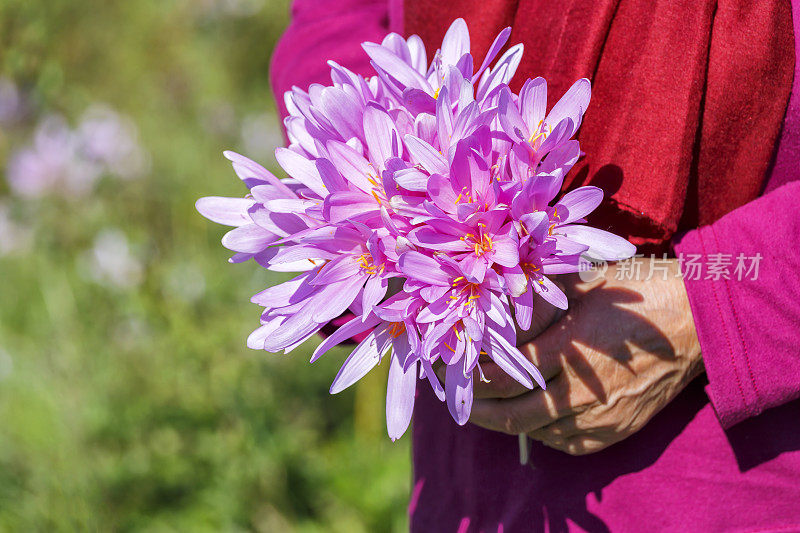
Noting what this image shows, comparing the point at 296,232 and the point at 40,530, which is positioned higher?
the point at 296,232

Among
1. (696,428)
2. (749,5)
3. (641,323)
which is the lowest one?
(696,428)

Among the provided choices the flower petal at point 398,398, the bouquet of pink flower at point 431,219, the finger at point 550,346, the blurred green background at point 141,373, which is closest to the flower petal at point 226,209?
the bouquet of pink flower at point 431,219

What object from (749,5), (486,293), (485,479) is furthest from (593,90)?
(485,479)

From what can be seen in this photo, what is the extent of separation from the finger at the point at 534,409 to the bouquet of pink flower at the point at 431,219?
5.1 inches

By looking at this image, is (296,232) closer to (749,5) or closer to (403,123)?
(403,123)

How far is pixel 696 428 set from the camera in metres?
0.82

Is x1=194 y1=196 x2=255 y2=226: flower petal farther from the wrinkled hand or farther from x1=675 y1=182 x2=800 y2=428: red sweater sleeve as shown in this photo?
x1=675 y1=182 x2=800 y2=428: red sweater sleeve

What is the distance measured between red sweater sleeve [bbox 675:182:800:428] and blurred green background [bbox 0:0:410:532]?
1.40m

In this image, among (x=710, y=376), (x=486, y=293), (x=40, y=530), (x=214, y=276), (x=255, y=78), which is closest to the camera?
(x=486, y=293)

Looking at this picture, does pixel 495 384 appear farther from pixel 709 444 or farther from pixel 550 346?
pixel 709 444

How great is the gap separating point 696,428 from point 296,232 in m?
0.53

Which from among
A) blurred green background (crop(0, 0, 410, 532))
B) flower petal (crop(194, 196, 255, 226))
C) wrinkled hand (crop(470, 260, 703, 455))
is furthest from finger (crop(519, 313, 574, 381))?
blurred green background (crop(0, 0, 410, 532))

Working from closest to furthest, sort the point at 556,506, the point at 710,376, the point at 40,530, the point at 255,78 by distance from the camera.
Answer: the point at 710,376 < the point at 556,506 < the point at 40,530 < the point at 255,78

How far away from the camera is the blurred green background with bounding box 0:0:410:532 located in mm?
1935
